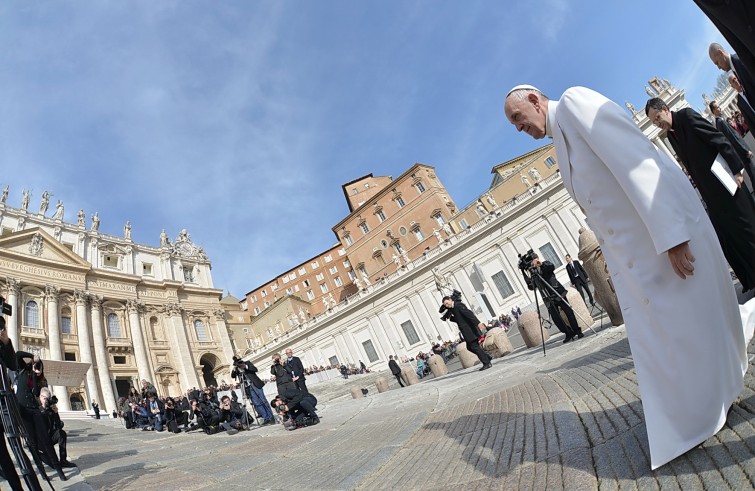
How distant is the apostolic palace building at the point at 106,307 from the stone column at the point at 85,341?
9 cm

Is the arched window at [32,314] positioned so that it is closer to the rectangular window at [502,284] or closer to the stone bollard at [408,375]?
the stone bollard at [408,375]

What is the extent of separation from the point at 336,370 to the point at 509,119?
3362 centimetres

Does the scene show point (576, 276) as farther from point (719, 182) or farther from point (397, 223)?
point (397, 223)

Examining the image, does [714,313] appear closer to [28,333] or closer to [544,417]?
[544,417]

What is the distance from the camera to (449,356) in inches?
1018

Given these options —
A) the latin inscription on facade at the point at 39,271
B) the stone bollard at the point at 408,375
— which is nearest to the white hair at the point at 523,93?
the stone bollard at the point at 408,375

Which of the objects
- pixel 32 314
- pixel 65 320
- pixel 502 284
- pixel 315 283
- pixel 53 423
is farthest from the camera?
pixel 315 283

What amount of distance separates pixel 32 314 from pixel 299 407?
3721 cm

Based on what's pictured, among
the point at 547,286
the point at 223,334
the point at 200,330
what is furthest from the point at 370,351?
the point at 547,286

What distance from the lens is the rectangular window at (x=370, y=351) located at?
135ft

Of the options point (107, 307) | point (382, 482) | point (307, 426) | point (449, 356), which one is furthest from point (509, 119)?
point (107, 307)

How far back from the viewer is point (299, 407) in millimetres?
8234

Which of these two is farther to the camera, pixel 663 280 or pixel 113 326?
pixel 113 326

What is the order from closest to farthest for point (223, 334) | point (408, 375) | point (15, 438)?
point (15, 438), point (408, 375), point (223, 334)
